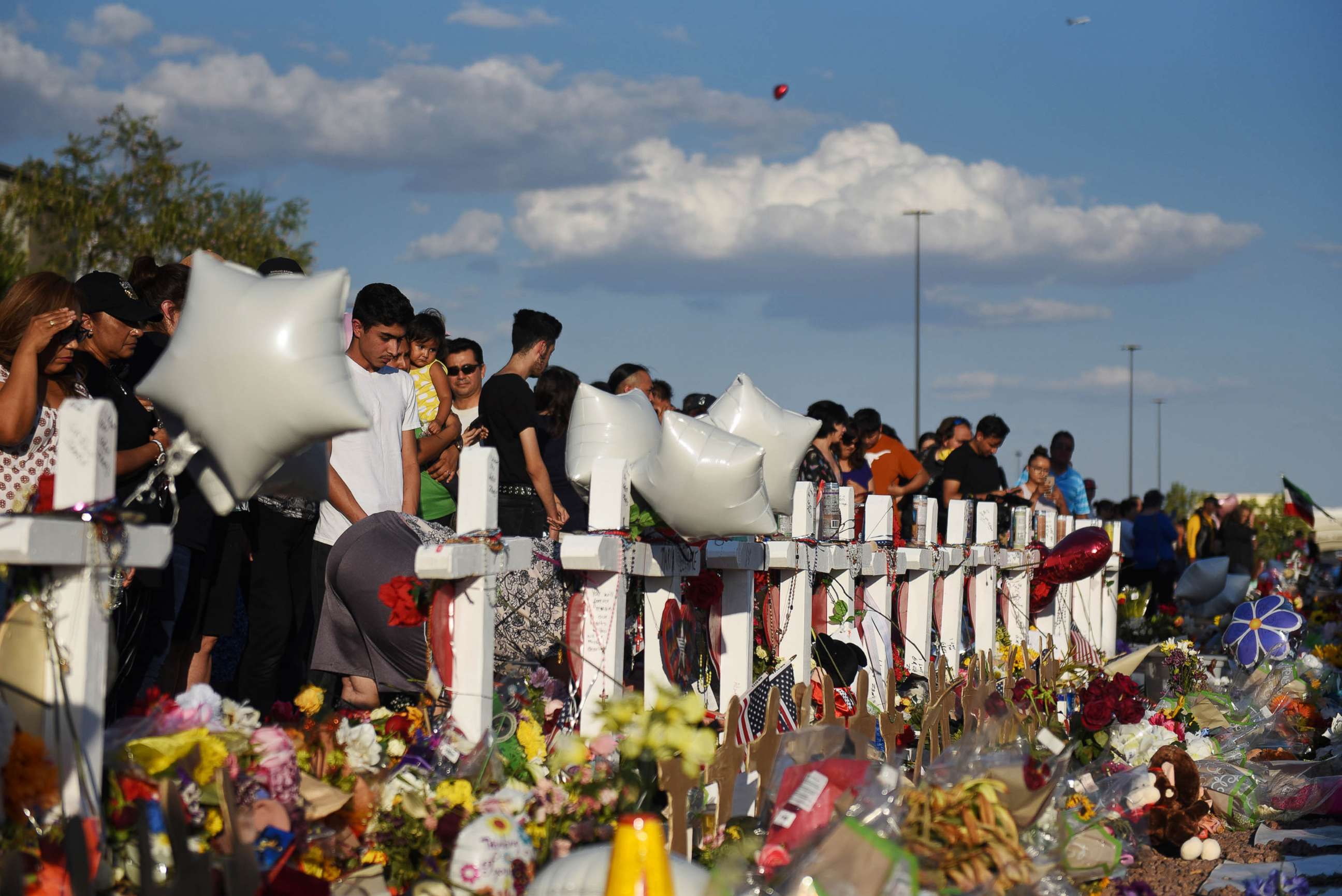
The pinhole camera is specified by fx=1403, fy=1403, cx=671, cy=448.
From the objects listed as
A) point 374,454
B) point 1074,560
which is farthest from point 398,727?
point 1074,560

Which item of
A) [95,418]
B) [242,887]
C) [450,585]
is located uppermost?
[95,418]

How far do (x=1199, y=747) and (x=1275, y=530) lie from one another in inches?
1326

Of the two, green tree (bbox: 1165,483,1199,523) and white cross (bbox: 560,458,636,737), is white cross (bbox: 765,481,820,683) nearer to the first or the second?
white cross (bbox: 560,458,636,737)

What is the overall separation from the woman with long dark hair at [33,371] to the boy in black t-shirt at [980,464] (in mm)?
7240

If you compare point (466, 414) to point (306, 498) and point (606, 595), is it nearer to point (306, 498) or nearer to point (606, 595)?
point (606, 595)

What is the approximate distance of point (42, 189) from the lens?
88.8 feet

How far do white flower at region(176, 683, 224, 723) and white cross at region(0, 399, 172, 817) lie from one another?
0.39 metres

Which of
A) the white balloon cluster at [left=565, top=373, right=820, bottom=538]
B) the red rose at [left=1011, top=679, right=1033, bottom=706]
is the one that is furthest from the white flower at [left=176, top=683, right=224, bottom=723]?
the red rose at [left=1011, top=679, right=1033, bottom=706]

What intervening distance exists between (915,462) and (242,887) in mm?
8217

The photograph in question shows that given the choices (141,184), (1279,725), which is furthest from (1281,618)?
(141,184)

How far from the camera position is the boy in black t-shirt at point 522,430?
19.6 feet

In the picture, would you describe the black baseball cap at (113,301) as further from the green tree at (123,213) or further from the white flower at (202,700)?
the green tree at (123,213)

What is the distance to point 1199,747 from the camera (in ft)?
20.2

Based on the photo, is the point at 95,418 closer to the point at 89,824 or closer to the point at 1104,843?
the point at 89,824
